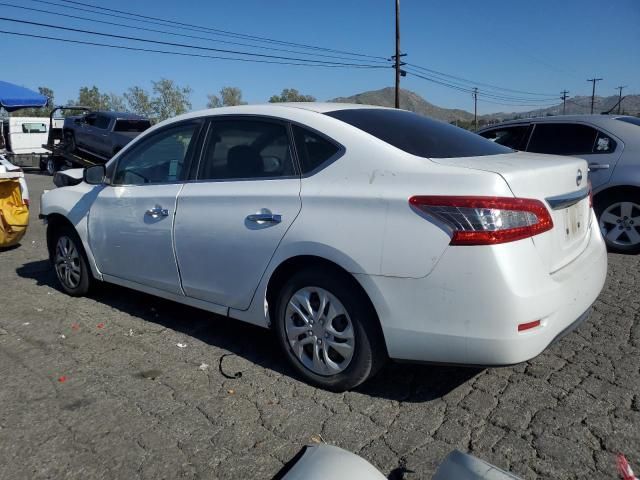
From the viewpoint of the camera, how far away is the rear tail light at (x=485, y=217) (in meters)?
2.48

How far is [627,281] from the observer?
5.16 metres

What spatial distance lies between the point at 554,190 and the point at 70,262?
4.15m

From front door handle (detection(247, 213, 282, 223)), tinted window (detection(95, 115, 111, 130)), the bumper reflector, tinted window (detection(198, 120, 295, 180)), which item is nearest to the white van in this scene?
tinted window (detection(95, 115, 111, 130))

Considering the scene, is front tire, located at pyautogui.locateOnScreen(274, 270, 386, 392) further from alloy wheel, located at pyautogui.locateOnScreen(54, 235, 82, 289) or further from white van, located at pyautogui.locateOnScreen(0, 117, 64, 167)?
white van, located at pyautogui.locateOnScreen(0, 117, 64, 167)

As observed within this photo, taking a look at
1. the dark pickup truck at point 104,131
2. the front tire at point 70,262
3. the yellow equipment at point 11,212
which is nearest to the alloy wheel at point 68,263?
the front tire at point 70,262

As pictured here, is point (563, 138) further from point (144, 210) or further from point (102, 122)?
point (102, 122)

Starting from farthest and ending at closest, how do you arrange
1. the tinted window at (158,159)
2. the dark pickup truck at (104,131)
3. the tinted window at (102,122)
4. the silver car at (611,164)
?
the tinted window at (102,122) < the dark pickup truck at (104,131) < the silver car at (611,164) < the tinted window at (158,159)

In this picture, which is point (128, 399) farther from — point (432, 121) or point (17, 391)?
point (432, 121)

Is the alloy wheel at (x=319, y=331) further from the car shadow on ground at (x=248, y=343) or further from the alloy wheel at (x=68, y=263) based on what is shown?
the alloy wheel at (x=68, y=263)

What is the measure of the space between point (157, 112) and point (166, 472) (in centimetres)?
7705

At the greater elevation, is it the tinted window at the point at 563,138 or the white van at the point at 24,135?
the white van at the point at 24,135

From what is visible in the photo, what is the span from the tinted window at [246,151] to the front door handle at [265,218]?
0.86 feet

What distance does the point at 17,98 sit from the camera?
43.1 feet

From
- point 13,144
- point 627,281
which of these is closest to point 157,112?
point 13,144
